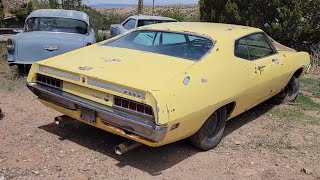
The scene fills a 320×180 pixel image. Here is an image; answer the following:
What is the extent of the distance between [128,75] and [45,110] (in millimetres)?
2266

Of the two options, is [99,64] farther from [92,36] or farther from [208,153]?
[92,36]

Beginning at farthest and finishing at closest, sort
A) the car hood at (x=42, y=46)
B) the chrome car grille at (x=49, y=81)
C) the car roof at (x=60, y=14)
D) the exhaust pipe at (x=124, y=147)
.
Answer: the car roof at (x=60, y=14) < the car hood at (x=42, y=46) < the chrome car grille at (x=49, y=81) < the exhaust pipe at (x=124, y=147)

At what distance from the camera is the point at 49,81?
4664mm

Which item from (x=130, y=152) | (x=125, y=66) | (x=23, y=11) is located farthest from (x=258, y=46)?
(x=23, y=11)

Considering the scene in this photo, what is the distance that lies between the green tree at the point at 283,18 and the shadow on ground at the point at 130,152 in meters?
6.77

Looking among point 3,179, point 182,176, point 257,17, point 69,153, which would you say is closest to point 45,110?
point 69,153

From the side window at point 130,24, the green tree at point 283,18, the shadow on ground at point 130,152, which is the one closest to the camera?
the shadow on ground at point 130,152

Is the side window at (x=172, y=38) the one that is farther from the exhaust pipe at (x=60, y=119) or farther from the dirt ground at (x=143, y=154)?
the exhaust pipe at (x=60, y=119)

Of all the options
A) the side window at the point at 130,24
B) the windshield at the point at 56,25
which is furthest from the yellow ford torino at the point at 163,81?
the side window at the point at 130,24

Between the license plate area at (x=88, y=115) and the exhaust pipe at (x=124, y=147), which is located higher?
the license plate area at (x=88, y=115)

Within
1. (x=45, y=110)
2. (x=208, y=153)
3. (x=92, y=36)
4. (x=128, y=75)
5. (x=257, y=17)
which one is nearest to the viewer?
(x=128, y=75)

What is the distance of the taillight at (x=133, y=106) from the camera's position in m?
3.87

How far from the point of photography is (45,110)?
235 inches

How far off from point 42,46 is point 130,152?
4103 mm
